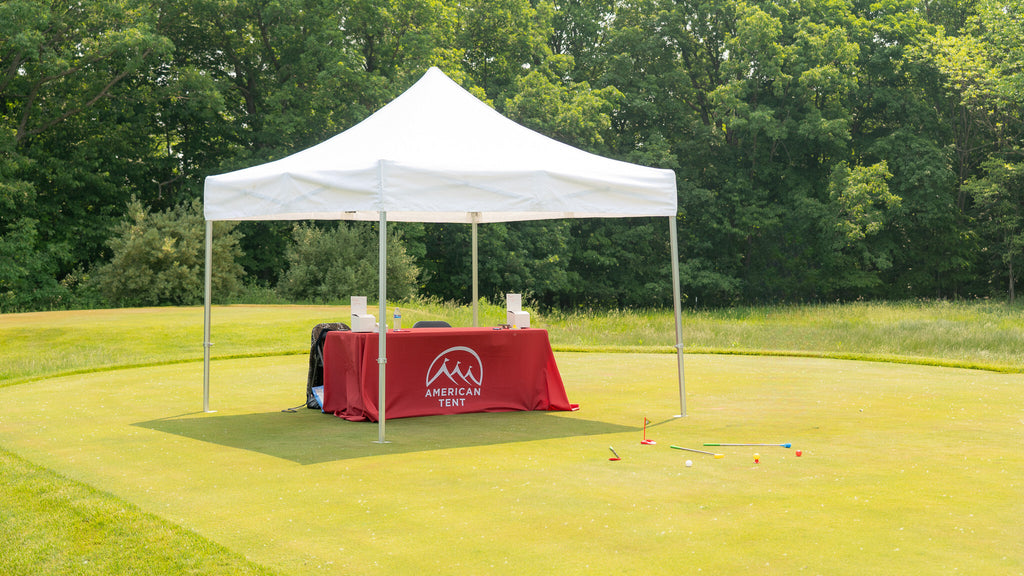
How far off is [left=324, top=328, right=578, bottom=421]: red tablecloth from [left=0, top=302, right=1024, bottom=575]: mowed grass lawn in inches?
12.3

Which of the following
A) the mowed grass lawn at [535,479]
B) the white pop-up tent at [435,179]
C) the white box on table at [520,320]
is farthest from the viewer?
the white box on table at [520,320]

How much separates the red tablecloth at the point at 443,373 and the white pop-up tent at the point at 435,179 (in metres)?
0.81

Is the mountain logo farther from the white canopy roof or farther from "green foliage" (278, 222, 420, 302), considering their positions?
"green foliage" (278, 222, 420, 302)

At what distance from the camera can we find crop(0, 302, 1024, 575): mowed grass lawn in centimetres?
439

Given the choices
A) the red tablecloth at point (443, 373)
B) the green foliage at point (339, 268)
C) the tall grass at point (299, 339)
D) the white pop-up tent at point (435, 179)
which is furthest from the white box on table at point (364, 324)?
the green foliage at point (339, 268)

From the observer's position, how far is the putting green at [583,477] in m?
4.40

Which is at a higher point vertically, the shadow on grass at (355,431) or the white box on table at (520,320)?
the white box on table at (520,320)

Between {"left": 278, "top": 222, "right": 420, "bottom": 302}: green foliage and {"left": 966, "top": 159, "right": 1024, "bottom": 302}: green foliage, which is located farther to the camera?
{"left": 966, "top": 159, "right": 1024, "bottom": 302}: green foliage

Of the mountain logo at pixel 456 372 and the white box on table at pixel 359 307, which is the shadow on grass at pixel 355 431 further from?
the white box on table at pixel 359 307

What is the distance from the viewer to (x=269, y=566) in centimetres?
420

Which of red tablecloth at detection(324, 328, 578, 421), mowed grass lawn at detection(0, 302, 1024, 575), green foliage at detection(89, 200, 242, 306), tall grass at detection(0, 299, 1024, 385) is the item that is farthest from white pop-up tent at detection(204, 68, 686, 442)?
green foliage at detection(89, 200, 242, 306)

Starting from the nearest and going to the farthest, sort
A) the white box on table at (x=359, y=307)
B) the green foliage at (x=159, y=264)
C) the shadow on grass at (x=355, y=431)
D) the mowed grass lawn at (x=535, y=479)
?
the mowed grass lawn at (x=535, y=479), the shadow on grass at (x=355, y=431), the white box on table at (x=359, y=307), the green foliage at (x=159, y=264)

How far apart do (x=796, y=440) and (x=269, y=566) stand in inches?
196

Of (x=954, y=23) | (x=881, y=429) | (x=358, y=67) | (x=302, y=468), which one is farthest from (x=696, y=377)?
(x=954, y=23)
